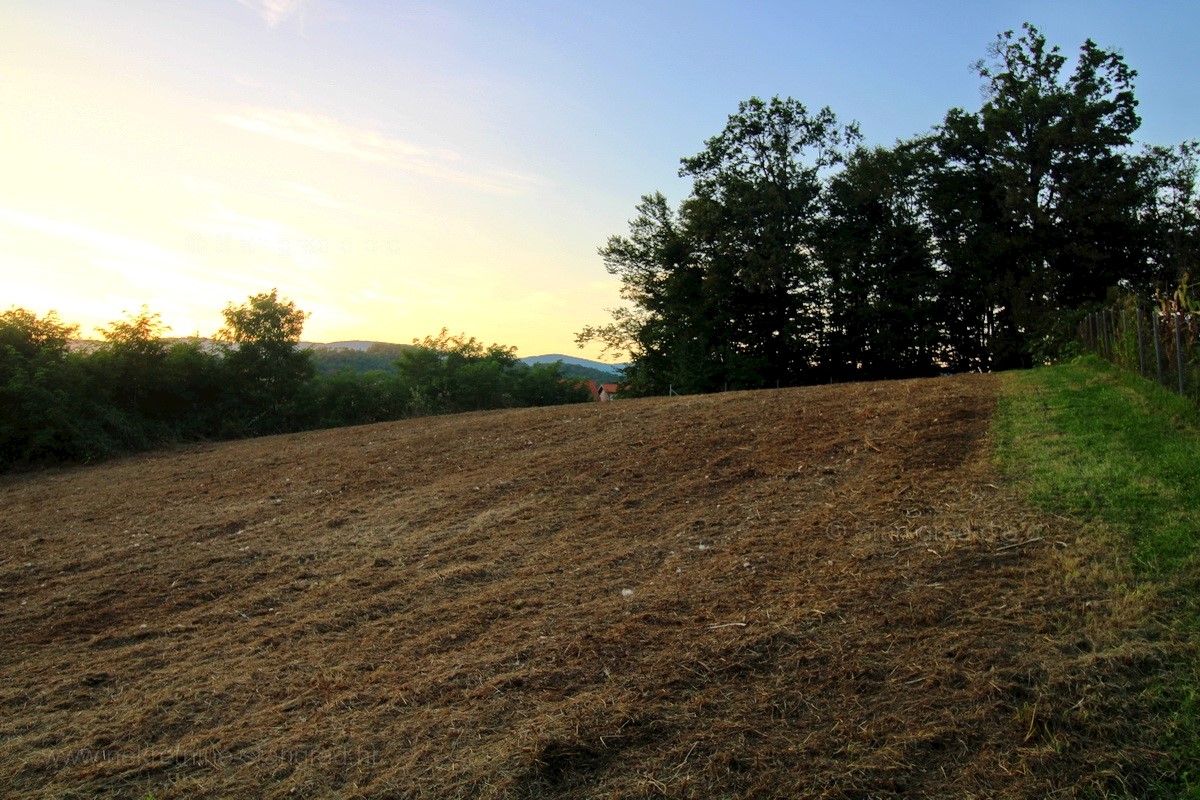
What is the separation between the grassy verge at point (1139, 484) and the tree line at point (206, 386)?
11.3 meters

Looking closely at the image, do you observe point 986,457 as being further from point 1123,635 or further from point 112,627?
point 112,627

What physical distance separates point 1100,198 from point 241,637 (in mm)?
23760

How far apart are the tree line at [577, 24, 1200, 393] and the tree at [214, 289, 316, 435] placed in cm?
1252

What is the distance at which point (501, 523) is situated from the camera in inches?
237

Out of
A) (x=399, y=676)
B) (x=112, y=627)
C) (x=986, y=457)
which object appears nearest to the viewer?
(x=399, y=676)

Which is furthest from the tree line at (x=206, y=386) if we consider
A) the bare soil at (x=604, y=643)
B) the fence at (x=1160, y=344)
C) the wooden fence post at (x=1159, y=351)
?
the wooden fence post at (x=1159, y=351)

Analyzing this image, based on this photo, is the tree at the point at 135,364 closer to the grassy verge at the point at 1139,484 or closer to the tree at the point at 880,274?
the grassy verge at the point at 1139,484

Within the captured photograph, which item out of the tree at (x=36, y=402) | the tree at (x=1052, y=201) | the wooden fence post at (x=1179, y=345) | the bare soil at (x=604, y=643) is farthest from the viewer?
the tree at (x=1052, y=201)

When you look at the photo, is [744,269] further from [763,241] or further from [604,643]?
[604,643]

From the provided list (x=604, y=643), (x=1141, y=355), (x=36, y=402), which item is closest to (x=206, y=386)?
(x=36, y=402)

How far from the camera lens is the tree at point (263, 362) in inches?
594

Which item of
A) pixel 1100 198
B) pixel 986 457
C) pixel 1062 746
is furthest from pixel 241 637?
pixel 1100 198

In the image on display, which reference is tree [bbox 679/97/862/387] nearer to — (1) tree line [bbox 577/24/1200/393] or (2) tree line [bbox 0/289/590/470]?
(1) tree line [bbox 577/24/1200/393]

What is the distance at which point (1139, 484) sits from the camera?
4.89 m
